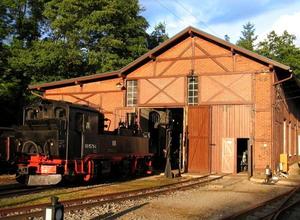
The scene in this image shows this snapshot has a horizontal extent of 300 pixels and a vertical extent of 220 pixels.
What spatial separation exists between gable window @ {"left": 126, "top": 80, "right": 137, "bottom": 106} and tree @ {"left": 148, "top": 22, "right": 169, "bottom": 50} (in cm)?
2450

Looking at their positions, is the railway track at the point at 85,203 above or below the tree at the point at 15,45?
below

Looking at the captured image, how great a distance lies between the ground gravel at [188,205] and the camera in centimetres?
1079

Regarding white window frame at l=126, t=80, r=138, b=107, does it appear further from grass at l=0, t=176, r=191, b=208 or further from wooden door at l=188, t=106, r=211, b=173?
grass at l=0, t=176, r=191, b=208

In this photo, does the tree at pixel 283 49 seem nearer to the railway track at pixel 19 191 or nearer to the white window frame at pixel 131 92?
the white window frame at pixel 131 92

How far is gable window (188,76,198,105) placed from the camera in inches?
1010

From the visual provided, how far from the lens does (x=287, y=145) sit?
3095 cm

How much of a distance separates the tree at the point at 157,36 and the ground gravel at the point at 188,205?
35.8m

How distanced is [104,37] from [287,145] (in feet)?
61.0

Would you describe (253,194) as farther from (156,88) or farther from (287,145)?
(287,145)

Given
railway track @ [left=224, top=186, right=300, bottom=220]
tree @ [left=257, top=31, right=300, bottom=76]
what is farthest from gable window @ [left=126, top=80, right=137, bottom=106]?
tree @ [left=257, top=31, right=300, bottom=76]

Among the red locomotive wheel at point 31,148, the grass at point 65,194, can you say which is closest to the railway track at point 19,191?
the grass at point 65,194

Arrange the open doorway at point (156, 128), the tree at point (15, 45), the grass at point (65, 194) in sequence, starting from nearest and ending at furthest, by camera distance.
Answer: the grass at point (65, 194)
the open doorway at point (156, 128)
the tree at point (15, 45)

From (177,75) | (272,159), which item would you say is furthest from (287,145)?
(177,75)

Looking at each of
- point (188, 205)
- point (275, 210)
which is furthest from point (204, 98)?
point (275, 210)
